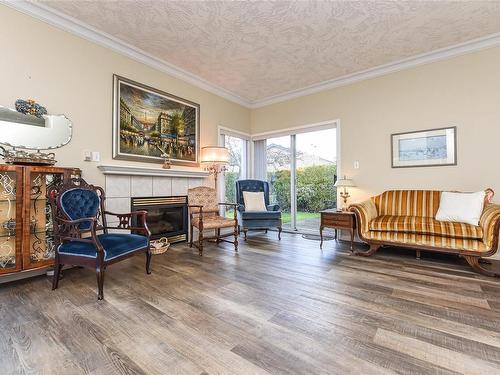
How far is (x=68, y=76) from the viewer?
2805 millimetres

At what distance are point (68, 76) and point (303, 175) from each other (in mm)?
4021

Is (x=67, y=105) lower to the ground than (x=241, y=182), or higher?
higher

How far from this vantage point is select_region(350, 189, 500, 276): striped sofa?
2580 millimetres

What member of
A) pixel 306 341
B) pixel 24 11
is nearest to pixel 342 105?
pixel 306 341

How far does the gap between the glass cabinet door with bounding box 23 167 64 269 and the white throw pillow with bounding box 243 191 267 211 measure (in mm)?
2826

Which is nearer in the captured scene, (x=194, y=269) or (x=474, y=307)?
(x=474, y=307)

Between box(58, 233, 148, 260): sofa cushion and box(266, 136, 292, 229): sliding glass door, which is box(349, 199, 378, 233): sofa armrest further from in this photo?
box(58, 233, 148, 260): sofa cushion

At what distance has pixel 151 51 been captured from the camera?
342 centimetres

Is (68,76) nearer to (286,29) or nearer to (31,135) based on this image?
(31,135)

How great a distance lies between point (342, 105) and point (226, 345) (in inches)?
164

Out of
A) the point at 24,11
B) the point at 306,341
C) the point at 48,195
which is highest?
the point at 24,11

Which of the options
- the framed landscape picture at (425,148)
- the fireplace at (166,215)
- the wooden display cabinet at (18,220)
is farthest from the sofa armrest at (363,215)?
the wooden display cabinet at (18,220)

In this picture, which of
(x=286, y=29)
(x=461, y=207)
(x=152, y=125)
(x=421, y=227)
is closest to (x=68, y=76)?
(x=152, y=125)

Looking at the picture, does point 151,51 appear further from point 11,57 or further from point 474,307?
point 474,307
